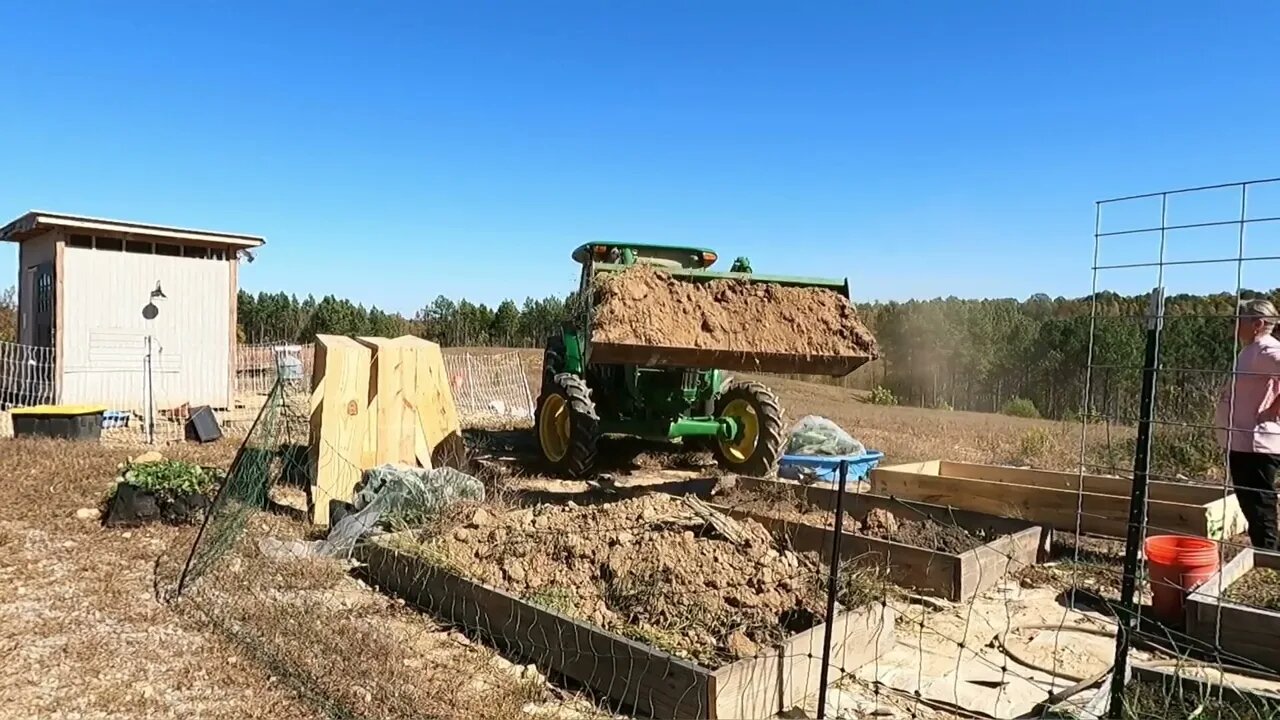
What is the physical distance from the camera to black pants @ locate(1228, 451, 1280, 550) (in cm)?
539

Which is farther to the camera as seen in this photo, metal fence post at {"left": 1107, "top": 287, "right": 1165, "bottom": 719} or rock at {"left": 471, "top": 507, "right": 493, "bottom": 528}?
rock at {"left": 471, "top": 507, "right": 493, "bottom": 528}

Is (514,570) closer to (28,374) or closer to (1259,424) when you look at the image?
(1259,424)

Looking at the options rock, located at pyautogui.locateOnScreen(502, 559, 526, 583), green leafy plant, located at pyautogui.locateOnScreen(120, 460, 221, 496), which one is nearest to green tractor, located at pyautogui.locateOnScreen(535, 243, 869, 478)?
rock, located at pyautogui.locateOnScreen(502, 559, 526, 583)

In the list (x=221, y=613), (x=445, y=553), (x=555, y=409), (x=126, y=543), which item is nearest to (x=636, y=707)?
(x=445, y=553)

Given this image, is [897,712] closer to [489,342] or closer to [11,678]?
[11,678]

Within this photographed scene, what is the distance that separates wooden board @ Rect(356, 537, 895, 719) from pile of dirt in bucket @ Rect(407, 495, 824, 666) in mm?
193

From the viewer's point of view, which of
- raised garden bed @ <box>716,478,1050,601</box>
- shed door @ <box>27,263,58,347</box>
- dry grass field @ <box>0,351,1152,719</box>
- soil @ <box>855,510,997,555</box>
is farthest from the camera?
shed door @ <box>27,263,58,347</box>

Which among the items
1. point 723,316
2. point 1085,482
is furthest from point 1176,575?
point 723,316

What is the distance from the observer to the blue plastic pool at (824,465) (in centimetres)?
866

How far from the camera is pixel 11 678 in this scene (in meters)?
3.55

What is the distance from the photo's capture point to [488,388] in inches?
695

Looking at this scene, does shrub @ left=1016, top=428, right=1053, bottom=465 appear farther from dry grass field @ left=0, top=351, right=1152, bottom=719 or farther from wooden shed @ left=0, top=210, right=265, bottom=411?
wooden shed @ left=0, top=210, right=265, bottom=411

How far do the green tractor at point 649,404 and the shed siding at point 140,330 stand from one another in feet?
26.2

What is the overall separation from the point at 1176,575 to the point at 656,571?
300cm
